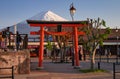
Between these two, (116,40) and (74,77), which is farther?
(116,40)

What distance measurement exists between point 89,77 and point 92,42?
19.5 ft

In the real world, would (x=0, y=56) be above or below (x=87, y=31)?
below

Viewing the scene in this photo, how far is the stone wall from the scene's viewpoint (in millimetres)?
22906

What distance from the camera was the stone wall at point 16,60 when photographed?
2291 cm

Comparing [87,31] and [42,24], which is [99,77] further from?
[42,24]

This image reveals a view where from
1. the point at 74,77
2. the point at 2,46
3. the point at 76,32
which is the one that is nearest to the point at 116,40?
the point at 76,32

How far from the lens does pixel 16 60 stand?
23.2 meters

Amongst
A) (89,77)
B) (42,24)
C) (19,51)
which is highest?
(42,24)

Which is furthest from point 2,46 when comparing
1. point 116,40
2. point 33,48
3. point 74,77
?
point 116,40

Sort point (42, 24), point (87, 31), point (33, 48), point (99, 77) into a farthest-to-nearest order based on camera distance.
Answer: point (33, 48)
point (42, 24)
point (87, 31)
point (99, 77)

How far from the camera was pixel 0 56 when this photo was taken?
22.8 meters

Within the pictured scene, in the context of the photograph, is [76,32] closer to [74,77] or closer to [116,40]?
[74,77]

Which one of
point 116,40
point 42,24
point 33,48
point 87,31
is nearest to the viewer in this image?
point 87,31

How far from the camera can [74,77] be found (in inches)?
812
